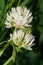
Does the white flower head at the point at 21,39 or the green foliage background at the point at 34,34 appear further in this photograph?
the green foliage background at the point at 34,34

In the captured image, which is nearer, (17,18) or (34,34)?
(17,18)

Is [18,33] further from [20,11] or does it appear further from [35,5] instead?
[35,5]

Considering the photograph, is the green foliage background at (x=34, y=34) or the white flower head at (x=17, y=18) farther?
the green foliage background at (x=34, y=34)

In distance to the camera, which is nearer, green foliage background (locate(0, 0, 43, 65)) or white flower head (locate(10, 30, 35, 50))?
white flower head (locate(10, 30, 35, 50))

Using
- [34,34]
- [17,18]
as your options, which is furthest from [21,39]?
[34,34]

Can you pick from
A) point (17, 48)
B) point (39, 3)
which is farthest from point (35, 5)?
point (17, 48)

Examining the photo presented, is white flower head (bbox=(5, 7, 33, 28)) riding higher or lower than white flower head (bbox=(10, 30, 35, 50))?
higher

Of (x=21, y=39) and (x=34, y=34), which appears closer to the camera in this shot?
(x=21, y=39)

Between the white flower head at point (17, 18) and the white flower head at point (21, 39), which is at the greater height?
the white flower head at point (17, 18)

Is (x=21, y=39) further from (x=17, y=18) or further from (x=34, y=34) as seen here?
(x=34, y=34)
